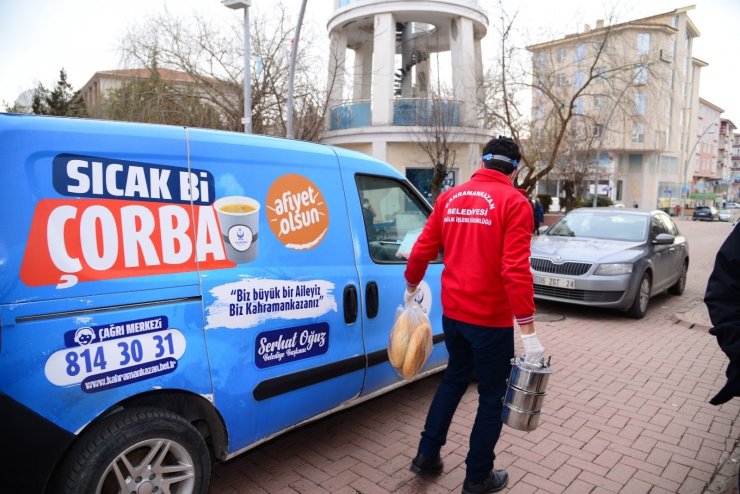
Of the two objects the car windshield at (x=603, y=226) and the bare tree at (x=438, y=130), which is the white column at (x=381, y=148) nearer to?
the bare tree at (x=438, y=130)

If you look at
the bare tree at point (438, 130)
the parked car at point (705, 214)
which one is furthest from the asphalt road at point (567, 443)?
the parked car at point (705, 214)

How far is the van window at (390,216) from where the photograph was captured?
11.7 ft

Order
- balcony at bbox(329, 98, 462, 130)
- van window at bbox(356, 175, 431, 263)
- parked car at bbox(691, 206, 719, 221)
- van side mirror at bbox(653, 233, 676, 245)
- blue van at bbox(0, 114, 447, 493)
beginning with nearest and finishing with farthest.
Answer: blue van at bbox(0, 114, 447, 493) → van window at bbox(356, 175, 431, 263) → van side mirror at bbox(653, 233, 676, 245) → balcony at bbox(329, 98, 462, 130) → parked car at bbox(691, 206, 719, 221)

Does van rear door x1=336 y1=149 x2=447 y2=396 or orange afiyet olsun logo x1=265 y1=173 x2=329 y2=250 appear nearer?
orange afiyet olsun logo x1=265 y1=173 x2=329 y2=250

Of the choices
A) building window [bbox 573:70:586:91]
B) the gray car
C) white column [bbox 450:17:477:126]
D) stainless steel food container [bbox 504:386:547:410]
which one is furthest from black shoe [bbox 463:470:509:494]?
white column [bbox 450:17:477:126]

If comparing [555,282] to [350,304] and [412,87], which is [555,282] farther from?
[412,87]

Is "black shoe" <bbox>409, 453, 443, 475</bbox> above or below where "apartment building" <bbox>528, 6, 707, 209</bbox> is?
below

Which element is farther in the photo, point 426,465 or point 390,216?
point 390,216

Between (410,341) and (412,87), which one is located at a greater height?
A: (412,87)

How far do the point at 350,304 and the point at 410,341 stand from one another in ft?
1.45

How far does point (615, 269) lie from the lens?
715cm

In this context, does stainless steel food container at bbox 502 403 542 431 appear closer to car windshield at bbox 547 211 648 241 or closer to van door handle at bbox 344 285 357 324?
van door handle at bbox 344 285 357 324

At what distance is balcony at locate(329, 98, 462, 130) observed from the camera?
19.4 m

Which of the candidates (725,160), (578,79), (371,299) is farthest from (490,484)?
(725,160)
